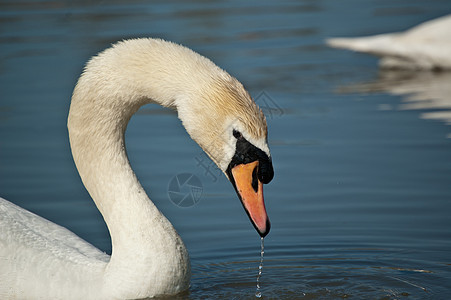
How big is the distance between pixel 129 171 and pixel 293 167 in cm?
250

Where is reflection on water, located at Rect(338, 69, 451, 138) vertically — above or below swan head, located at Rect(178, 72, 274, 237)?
above

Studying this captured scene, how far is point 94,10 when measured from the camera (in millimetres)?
15586

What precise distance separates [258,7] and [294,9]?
0.83m

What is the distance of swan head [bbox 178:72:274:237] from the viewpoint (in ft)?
14.3

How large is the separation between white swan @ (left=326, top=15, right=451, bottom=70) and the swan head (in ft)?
21.2

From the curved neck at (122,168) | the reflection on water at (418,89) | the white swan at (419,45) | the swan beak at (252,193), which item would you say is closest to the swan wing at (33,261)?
the curved neck at (122,168)

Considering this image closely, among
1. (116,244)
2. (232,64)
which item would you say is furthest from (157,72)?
(232,64)

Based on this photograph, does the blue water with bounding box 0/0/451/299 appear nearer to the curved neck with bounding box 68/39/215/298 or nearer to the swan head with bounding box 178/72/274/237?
the curved neck with bounding box 68/39/215/298

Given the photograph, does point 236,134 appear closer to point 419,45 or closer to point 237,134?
point 237,134

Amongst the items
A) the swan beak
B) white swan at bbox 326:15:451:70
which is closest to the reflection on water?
white swan at bbox 326:15:451:70

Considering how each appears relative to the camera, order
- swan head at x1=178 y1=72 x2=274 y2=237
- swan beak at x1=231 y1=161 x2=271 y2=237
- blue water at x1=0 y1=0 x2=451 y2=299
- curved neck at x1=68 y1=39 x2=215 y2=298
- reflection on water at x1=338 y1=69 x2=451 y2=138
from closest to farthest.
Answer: swan head at x1=178 y1=72 x2=274 y2=237 → swan beak at x1=231 y1=161 x2=271 y2=237 → curved neck at x1=68 y1=39 x2=215 y2=298 → blue water at x1=0 y1=0 x2=451 y2=299 → reflection on water at x1=338 y1=69 x2=451 y2=138

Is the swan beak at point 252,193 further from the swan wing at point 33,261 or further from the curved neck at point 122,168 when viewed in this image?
the swan wing at point 33,261

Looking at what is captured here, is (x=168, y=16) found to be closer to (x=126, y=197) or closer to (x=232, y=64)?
(x=232, y=64)

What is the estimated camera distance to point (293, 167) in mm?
7305
